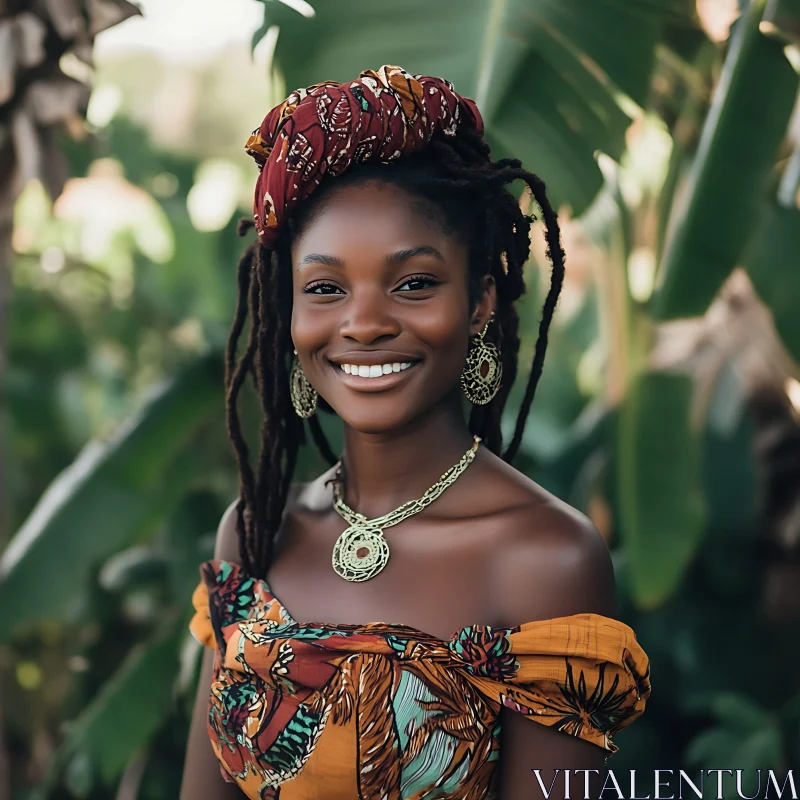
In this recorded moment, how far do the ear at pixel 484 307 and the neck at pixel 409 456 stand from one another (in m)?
0.16

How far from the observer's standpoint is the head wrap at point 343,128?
1.84m

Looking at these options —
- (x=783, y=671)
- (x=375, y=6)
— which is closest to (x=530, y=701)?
(x=375, y=6)

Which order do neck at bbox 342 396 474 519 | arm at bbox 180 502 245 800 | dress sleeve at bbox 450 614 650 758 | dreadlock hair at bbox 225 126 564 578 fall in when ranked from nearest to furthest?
dress sleeve at bbox 450 614 650 758, dreadlock hair at bbox 225 126 564 578, neck at bbox 342 396 474 519, arm at bbox 180 502 245 800

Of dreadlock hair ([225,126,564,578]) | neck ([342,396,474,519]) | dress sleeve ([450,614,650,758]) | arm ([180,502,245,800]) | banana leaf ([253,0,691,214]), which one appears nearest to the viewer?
dress sleeve ([450,614,650,758])

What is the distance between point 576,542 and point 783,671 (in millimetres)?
3274

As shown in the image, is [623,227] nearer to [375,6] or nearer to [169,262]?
[375,6]

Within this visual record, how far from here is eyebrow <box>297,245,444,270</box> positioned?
184cm

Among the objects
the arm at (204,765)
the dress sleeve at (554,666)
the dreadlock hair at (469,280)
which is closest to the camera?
the dress sleeve at (554,666)

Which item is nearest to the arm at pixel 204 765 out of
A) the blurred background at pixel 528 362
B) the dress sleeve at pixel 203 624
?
the dress sleeve at pixel 203 624

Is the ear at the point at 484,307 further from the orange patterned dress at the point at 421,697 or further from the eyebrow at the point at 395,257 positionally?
the orange patterned dress at the point at 421,697

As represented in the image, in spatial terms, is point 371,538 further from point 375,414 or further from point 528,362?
point 528,362

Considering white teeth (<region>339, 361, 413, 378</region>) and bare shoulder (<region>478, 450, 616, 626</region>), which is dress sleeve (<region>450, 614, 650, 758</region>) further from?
white teeth (<region>339, 361, 413, 378</region>)

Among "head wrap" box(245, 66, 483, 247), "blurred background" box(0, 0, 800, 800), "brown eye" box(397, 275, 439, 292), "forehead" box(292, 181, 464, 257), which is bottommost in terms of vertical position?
"blurred background" box(0, 0, 800, 800)

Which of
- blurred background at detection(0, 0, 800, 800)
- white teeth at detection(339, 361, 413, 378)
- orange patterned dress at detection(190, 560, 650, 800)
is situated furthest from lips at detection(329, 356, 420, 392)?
blurred background at detection(0, 0, 800, 800)
